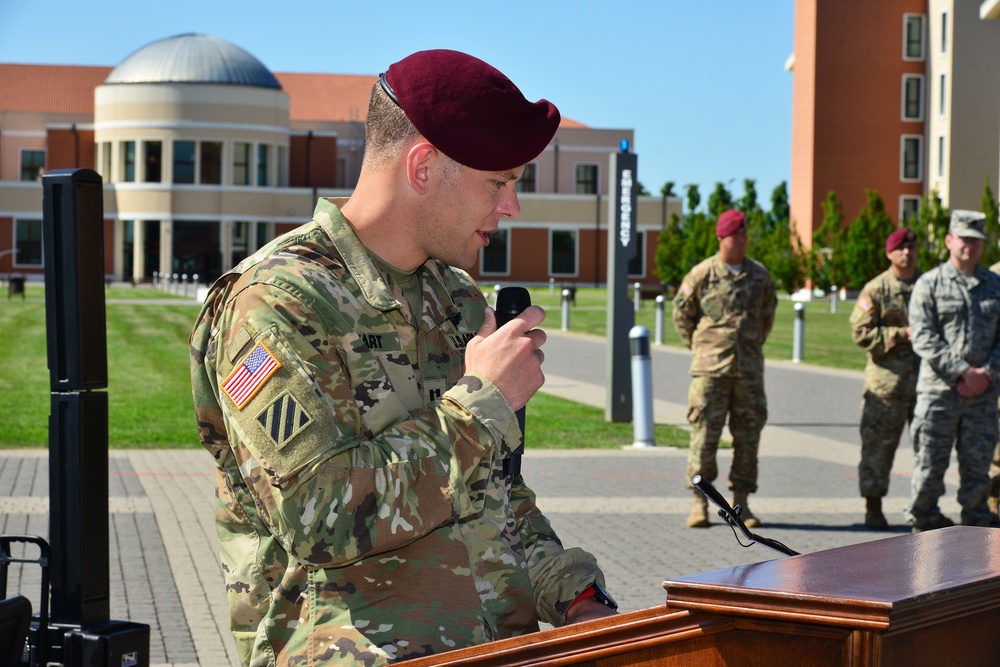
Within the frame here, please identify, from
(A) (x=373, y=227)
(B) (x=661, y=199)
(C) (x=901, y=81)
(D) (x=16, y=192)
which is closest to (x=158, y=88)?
(D) (x=16, y=192)

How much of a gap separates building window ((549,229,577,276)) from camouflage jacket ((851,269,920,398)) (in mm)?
71029

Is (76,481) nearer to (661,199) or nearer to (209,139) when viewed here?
(209,139)

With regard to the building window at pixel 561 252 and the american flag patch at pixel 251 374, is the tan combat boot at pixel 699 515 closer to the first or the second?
the american flag patch at pixel 251 374

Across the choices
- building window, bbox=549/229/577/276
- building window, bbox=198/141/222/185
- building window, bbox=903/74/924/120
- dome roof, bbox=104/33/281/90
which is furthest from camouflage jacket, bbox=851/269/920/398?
building window, bbox=549/229/577/276

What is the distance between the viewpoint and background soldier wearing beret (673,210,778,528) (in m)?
9.58

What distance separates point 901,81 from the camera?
67938 mm

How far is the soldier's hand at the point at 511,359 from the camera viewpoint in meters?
2.21

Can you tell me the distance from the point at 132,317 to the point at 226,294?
36.0 metres

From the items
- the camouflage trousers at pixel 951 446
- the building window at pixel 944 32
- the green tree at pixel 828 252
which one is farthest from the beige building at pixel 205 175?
the camouflage trousers at pixel 951 446

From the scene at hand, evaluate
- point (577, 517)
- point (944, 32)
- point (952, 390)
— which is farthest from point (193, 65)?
point (952, 390)

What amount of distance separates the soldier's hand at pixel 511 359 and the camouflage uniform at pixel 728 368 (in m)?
7.36

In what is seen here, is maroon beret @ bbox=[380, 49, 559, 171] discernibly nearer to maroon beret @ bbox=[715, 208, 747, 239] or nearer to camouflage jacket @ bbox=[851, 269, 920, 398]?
maroon beret @ bbox=[715, 208, 747, 239]

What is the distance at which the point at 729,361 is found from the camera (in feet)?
Result: 31.4

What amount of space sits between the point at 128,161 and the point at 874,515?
71302mm
